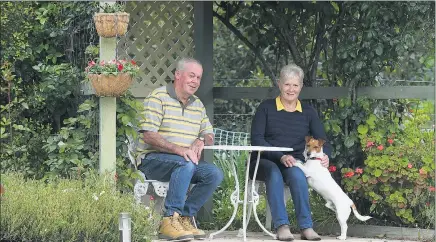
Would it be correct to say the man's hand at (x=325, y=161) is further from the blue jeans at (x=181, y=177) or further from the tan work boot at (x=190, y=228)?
the tan work boot at (x=190, y=228)

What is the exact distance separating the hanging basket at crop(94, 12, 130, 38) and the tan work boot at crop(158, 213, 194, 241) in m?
1.20

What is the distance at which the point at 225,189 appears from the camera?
836cm

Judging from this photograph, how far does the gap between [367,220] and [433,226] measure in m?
0.50

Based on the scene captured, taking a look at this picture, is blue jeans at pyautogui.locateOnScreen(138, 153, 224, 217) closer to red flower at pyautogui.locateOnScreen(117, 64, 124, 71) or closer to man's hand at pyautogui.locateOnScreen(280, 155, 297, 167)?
man's hand at pyautogui.locateOnScreen(280, 155, 297, 167)

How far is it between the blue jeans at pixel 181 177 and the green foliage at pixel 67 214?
1.72ft

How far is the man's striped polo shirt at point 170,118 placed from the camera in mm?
6824

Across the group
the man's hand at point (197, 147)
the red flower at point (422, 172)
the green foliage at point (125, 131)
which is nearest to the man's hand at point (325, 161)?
the red flower at point (422, 172)

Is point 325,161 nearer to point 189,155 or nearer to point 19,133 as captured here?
point 189,155

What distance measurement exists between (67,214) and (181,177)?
3.19ft

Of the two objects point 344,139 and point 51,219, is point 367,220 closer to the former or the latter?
point 344,139

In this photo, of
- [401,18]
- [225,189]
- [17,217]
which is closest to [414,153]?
[401,18]

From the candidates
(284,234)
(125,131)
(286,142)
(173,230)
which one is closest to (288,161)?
(286,142)

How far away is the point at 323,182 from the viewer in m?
6.98

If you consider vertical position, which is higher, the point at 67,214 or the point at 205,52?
the point at 205,52
